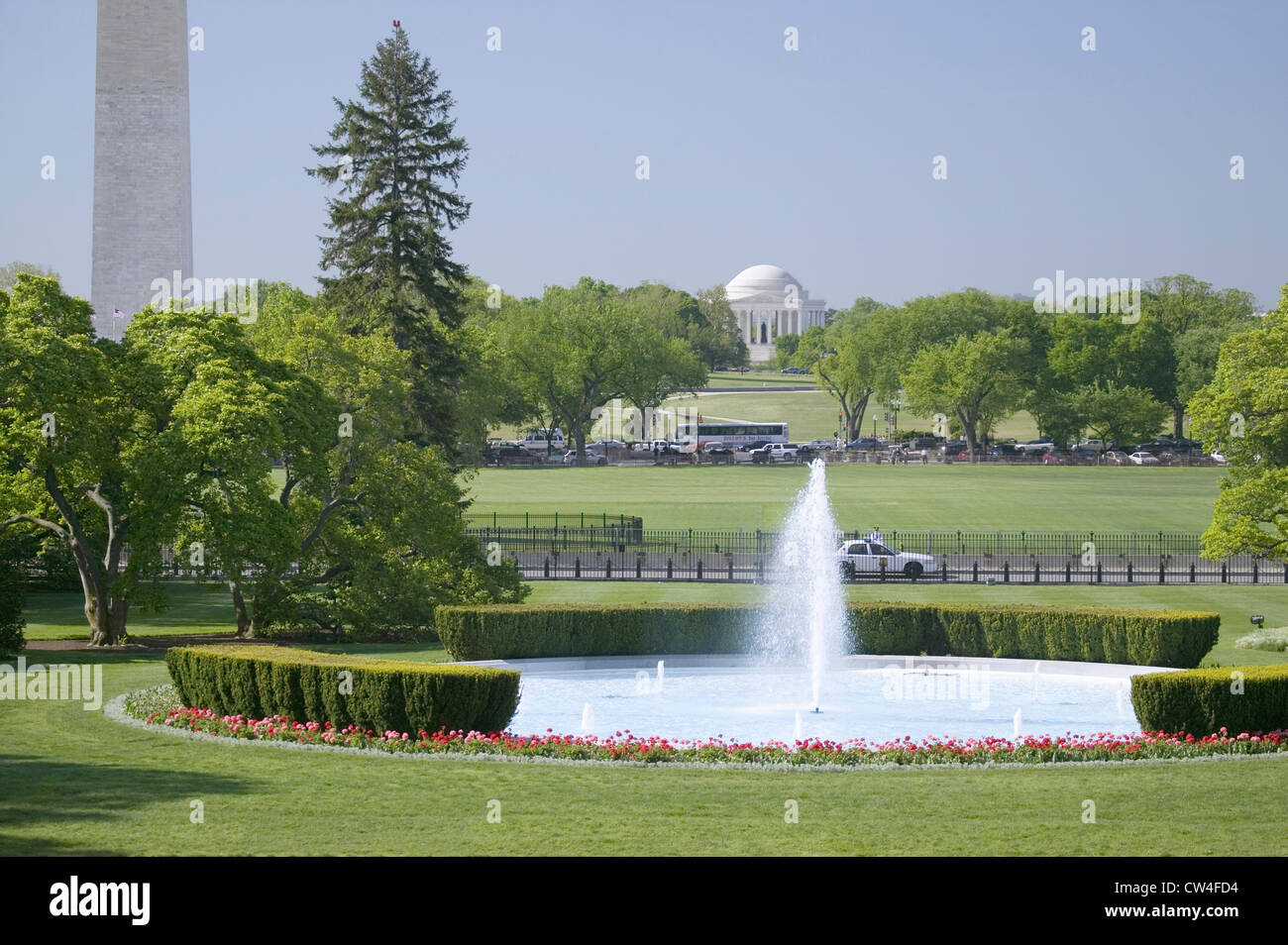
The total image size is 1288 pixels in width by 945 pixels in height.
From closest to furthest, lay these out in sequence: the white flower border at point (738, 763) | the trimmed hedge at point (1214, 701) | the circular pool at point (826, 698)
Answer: the white flower border at point (738, 763) < the trimmed hedge at point (1214, 701) < the circular pool at point (826, 698)

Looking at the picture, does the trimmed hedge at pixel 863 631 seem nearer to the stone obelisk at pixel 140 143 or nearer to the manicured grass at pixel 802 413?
the stone obelisk at pixel 140 143

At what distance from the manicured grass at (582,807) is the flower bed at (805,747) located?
0.55 meters

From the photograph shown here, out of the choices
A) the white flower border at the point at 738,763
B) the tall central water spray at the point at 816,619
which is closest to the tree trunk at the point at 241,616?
the tall central water spray at the point at 816,619

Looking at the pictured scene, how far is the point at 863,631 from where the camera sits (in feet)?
89.9

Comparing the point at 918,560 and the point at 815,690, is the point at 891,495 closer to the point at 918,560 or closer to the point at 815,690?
the point at 918,560

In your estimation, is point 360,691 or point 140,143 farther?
point 140,143

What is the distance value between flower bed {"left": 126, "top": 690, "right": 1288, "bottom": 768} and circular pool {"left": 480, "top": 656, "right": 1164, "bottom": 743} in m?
1.85

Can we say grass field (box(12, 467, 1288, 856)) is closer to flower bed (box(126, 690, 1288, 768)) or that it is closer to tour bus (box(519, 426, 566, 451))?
flower bed (box(126, 690, 1288, 768))

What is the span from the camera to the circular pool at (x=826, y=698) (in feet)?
67.6

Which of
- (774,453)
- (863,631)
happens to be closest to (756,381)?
(774,453)

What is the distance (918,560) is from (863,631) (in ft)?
54.9

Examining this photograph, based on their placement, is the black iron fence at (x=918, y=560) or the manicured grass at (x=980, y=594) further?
the black iron fence at (x=918, y=560)

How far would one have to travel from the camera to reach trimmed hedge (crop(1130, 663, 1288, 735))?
17953 mm
